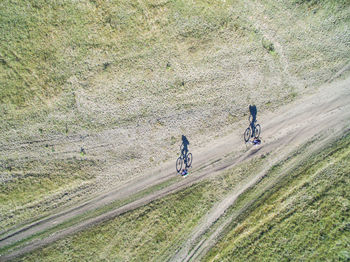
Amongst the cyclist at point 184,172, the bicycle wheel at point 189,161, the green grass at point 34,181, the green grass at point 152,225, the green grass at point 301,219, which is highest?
the green grass at point 34,181

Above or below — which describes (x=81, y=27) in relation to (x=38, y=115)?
above

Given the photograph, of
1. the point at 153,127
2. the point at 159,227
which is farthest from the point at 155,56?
the point at 159,227

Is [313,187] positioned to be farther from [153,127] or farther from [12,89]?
[12,89]

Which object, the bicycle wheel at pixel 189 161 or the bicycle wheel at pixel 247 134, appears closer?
the bicycle wheel at pixel 247 134

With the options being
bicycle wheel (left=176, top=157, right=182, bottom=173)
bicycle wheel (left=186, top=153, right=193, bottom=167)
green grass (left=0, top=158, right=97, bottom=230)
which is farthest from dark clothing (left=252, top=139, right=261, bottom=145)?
green grass (left=0, top=158, right=97, bottom=230)

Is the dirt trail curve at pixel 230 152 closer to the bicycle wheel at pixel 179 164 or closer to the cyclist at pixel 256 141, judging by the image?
the bicycle wheel at pixel 179 164

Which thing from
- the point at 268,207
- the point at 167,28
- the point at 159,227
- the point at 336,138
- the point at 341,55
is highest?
the point at 167,28

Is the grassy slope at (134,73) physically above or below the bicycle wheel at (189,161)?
above

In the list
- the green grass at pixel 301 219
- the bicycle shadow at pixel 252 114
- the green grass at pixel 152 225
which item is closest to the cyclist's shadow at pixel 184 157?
the green grass at pixel 152 225
